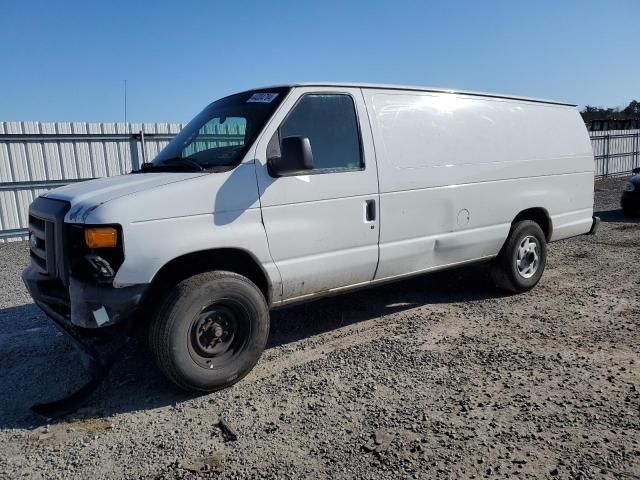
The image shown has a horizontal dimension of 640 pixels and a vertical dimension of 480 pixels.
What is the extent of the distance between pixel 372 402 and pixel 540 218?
3.81 m

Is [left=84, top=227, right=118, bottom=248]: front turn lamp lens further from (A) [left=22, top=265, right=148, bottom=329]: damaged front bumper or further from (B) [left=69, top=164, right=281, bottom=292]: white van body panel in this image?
(A) [left=22, top=265, right=148, bottom=329]: damaged front bumper

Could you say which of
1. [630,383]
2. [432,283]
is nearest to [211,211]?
[630,383]

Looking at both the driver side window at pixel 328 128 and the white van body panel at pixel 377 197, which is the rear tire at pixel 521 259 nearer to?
the white van body panel at pixel 377 197

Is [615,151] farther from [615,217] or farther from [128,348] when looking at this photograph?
[128,348]

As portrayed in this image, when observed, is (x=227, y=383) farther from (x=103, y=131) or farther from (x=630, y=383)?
(x=103, y=131)

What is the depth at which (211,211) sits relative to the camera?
11.5ft

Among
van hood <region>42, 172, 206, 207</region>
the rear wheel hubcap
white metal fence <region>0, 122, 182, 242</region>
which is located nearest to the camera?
van hood <region>42, 172, 206, 207</region>

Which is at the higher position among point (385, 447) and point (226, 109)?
point (226, 109)

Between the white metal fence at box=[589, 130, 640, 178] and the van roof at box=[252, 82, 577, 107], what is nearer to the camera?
the van roof at box=[252, 82, 577, 107]

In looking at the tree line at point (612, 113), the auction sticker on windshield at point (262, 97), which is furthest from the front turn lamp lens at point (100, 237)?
the tree line at point (612, 113)

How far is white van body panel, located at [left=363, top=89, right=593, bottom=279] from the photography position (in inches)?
177

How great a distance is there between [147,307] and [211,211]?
0.84m

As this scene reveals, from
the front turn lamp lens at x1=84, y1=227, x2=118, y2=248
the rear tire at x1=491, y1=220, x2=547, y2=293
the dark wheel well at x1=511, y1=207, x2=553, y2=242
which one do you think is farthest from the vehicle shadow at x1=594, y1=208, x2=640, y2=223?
the front turn lamp lens at x1=84, y1=227, x2=118, y2=248

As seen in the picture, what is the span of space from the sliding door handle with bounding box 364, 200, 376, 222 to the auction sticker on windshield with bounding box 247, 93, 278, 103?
1.18 meters
